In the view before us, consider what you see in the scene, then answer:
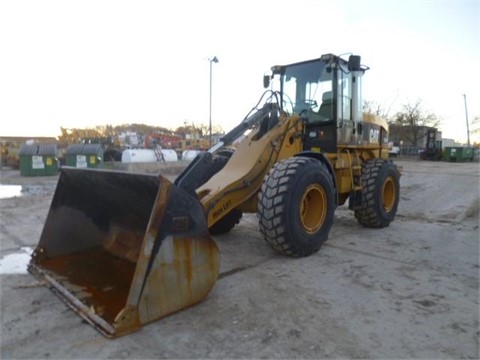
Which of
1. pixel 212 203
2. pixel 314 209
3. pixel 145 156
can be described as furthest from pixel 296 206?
pixel 145 156

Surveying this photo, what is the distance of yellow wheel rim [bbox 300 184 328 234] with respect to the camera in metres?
4.89

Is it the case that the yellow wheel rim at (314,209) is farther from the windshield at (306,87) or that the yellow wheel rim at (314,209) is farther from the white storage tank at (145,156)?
the white storage tank at (145,156)

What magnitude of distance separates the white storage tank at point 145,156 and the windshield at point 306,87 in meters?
14.8

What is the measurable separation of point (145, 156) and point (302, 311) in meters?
18.2

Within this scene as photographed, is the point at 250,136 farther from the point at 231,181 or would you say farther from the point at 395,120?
the point at 395,120

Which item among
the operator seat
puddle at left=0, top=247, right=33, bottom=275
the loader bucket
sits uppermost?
the operator seat

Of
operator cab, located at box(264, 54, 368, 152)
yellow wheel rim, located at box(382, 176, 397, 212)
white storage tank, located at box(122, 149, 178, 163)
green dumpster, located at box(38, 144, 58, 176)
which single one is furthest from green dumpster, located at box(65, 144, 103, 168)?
yellow wheel rim, located at box(382, 176, 397, 212)

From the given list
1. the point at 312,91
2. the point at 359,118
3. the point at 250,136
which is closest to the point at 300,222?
the point at 250,136

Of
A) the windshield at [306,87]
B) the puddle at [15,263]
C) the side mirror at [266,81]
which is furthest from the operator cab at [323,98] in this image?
the puddle at [15,263]

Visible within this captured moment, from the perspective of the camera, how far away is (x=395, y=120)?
42.5 meters

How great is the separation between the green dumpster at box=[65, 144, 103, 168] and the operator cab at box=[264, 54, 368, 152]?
13863mm

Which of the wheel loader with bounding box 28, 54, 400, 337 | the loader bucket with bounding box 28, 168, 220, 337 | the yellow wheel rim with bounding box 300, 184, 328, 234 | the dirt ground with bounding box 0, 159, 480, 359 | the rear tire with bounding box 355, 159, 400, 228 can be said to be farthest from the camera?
the rear tire with bounding box 355, 159, 400, 228

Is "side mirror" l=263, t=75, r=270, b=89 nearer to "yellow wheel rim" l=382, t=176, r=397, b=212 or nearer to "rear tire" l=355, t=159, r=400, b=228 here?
"rear tire" l=355, t=159, r=400, b=228

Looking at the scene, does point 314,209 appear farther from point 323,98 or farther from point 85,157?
point 85,157
